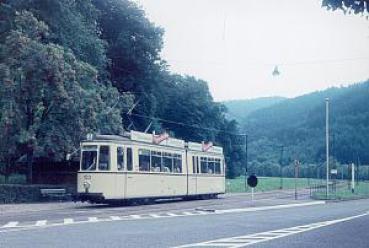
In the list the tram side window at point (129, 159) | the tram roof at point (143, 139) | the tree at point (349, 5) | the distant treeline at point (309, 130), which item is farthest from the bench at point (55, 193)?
the distant treeline at point (309, 130)

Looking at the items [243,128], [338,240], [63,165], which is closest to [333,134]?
[243,128]

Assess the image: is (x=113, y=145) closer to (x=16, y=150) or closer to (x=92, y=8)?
(x=16, y=150)

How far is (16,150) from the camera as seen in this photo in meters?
33.5

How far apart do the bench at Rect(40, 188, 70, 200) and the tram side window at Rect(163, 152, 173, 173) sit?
5.65m

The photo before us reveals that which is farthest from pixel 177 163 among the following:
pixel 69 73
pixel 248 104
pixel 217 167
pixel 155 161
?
pixel 248 104

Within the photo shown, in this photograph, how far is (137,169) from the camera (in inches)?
1150

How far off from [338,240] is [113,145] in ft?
52.0

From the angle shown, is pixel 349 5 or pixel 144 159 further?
pixel 144 159

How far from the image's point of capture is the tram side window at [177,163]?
33.6m

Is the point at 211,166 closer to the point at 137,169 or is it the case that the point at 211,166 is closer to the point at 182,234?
the point at 137,169

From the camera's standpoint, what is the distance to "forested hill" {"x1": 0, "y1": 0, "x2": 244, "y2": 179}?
104 feet

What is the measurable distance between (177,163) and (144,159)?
433cm

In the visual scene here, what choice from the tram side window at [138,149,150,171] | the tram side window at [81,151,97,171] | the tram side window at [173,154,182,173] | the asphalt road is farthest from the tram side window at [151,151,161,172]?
the asphalt road

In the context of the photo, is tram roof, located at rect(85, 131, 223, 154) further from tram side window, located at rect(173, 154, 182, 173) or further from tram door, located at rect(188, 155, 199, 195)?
tram door, located at rect(188, 155, 199, 195)
